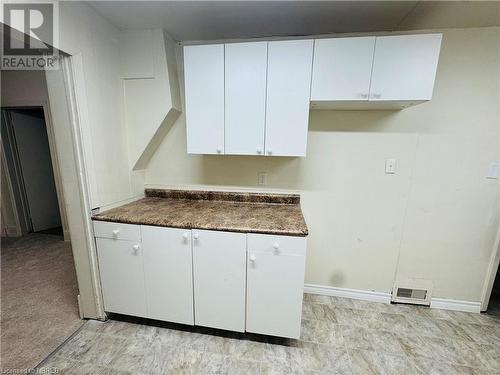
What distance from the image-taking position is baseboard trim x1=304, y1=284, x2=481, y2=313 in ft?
5.94

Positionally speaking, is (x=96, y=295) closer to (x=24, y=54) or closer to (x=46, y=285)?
(x=46, y=285)

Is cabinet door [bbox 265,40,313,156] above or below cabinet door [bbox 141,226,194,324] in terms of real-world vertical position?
above

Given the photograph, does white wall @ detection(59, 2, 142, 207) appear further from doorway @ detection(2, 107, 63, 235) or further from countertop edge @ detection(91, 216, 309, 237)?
doorway @ detection(2, 107, 63, 235)

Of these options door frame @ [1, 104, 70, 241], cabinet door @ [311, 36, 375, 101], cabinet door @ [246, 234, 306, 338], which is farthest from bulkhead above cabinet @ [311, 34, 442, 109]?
door frame @ [1, 104, 70, 241]

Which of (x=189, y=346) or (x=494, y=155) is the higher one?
(x=494, y=155)

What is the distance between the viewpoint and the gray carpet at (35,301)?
1.40 meters

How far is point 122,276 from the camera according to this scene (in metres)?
1.54

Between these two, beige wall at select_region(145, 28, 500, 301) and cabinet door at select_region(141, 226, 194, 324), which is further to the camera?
beige wall at select_region(145, 28, 500, 301)

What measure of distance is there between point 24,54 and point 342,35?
7.37ft

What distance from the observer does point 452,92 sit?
159 cm

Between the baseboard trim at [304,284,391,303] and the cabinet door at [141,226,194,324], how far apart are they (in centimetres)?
115

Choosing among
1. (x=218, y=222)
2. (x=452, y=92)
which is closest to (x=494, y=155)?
(x=452, y=92)

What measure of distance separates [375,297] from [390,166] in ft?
3.93

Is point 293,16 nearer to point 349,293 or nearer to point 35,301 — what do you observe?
point 349,293
